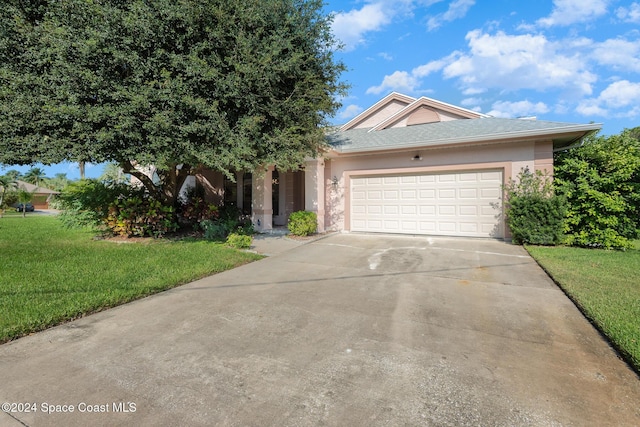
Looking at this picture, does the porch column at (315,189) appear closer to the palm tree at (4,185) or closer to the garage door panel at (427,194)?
the garage door panel at (427,194)

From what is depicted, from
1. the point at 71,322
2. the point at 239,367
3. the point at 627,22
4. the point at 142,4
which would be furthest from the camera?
the point at 627,22

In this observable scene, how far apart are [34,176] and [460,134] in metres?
68.2

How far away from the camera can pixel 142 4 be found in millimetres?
6145

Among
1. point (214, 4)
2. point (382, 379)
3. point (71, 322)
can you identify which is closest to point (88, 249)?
point (71, 322)

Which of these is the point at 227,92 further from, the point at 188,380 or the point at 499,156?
the point at 499,156

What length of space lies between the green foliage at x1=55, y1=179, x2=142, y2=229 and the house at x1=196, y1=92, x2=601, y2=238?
15.1 ft

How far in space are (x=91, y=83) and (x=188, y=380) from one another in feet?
21.7

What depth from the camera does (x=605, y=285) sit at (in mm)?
4660

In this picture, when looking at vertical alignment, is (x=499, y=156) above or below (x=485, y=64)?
below

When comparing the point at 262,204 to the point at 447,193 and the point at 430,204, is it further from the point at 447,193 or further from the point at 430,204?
the point at 447,193

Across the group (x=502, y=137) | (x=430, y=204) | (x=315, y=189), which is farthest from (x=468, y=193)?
(x=315, y=189)

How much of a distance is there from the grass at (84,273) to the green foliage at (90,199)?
1550mm

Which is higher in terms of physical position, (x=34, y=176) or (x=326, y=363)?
(x=34, y=176)

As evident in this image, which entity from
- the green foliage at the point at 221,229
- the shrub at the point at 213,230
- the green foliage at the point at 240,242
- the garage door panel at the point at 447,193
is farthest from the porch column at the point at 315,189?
the garage door panel at the point at 447,193
